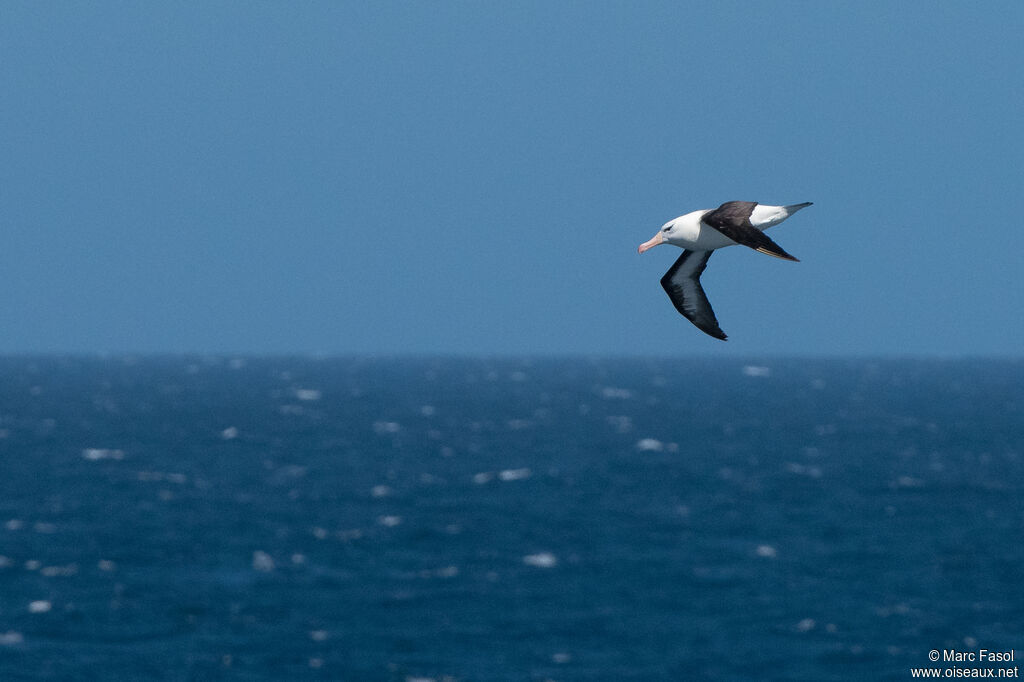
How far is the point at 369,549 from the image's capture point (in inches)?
4139

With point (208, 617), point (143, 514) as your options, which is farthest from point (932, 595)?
point (143, 514)

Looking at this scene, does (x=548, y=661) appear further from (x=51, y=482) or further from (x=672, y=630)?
(x=51, y=482)

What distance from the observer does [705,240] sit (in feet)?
29.6

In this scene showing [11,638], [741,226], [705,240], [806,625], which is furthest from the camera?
[806,625]

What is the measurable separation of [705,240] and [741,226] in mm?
881

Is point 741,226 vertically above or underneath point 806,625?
above

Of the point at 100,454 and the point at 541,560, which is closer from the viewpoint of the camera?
the point at 541,560

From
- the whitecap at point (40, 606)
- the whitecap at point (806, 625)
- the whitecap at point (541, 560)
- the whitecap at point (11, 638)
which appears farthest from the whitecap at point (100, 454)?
the whitecap at point (806, 625)

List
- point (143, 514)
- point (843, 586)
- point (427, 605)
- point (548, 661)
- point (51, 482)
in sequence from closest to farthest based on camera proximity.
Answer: point (548, 661) < point (427, 605) < point (843, 586) < point (143, 514) < point (51, 482)

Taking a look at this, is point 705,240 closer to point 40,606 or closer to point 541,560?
point 40,606

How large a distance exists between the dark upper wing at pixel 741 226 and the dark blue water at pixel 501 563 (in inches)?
2691

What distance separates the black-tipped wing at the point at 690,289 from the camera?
1072 centimetres

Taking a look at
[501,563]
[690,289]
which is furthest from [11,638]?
[690,289]

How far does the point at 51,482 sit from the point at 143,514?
2309cm
